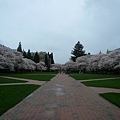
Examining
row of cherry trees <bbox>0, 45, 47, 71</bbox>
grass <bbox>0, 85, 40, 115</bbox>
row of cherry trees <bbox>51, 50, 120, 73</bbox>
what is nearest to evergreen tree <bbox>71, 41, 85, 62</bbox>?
row of cherry trees <bbox>51, 50, 120, 73</bbox>

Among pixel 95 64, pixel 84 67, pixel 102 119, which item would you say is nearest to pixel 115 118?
pixel 102 119

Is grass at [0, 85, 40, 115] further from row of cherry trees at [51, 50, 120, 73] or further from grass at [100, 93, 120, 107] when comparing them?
row of cherry trees at [51, 50, 120, 73]

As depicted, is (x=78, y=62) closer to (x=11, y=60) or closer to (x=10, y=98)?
(x=11, y=60)

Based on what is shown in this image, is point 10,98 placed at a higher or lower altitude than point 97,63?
lower

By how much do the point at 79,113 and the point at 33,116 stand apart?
1.69m

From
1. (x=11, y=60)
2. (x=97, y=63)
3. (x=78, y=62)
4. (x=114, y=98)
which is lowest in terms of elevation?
(x=114, y=98)

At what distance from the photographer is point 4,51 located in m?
49.0

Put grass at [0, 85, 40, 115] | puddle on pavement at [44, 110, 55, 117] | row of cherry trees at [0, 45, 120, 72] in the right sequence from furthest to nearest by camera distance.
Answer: row of cherry trees at [0, 45, 120, 72], grass at [0, 85, 40, 115], puddle on pavement at [44, 110, 55, 117]

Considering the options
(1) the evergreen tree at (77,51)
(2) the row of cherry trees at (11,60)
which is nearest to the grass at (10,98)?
(2) the row of cherry trees at (11,60)

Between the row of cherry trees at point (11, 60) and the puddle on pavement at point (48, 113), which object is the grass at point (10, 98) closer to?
the puddle on pavement at point (48, 113)

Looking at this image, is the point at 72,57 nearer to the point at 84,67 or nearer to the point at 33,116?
the point at 84,67

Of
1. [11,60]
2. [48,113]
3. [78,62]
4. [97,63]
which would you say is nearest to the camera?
[48,113]

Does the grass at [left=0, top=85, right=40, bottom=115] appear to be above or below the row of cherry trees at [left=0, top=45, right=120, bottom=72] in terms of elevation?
below

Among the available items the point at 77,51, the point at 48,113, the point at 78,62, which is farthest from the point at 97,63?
the point at 48,113
